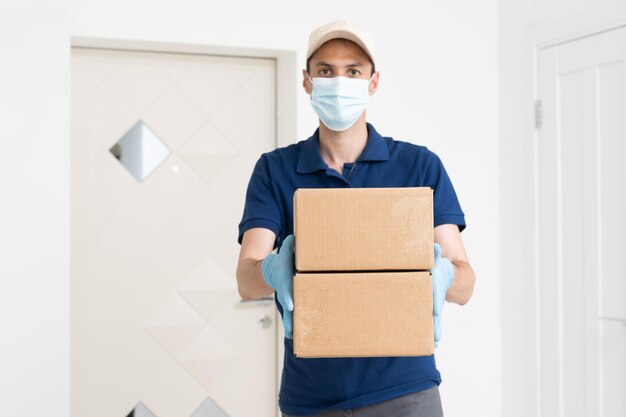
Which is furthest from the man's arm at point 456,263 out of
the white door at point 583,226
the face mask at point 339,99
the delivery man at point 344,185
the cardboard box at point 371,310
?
the white door at point 583,226

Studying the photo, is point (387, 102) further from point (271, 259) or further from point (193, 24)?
point (271, 259)

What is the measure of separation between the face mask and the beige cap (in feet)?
0.25

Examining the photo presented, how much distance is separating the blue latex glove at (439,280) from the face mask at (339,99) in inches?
16.2

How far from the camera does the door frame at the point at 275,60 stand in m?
2.77

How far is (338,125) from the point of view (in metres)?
1.62

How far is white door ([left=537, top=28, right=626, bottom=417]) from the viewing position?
2.60 metres

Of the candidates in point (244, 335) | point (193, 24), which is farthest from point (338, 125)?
point (244, 335)

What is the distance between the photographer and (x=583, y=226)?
2738 mm

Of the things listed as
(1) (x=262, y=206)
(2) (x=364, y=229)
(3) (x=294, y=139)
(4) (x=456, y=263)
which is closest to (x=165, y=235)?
(3) (x=294, y=139)

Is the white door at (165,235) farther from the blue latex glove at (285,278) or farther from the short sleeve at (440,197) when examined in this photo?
the blue latex glove at (285,278)

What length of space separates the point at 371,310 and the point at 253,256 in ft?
1.24

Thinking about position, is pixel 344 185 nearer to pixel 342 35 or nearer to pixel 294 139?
pixel 342 35

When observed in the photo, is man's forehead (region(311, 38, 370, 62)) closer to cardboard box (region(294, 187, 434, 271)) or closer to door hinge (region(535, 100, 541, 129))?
cardboard box (region(294, 187, 434, 271))

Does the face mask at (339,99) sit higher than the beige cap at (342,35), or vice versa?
the beige cap at (342,35)
